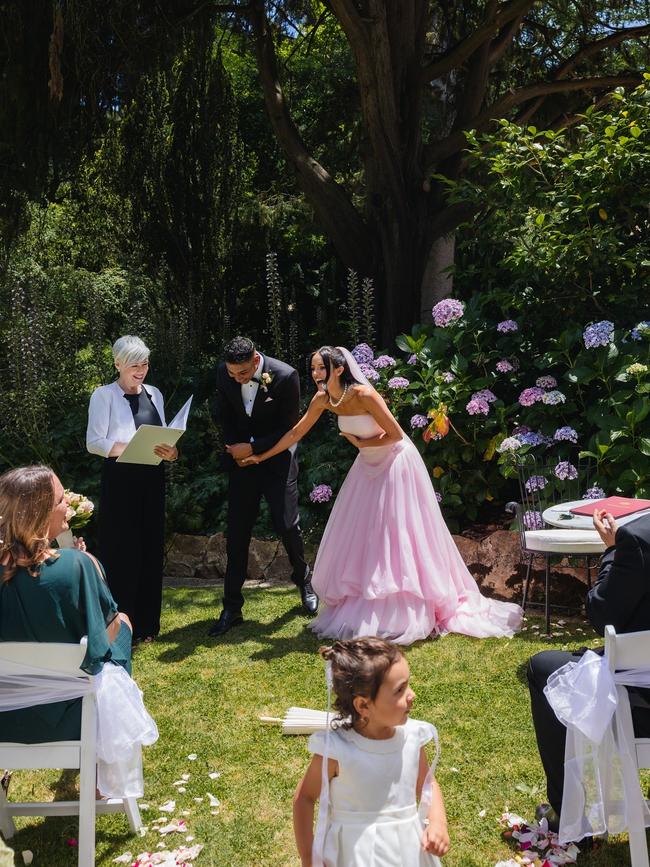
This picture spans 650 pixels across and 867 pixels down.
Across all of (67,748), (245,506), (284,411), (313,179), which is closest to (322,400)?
(284,411)

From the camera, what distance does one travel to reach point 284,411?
5758mm

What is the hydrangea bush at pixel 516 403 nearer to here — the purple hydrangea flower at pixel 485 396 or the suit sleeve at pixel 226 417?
the purple hydrangea flower at pixel 485 396

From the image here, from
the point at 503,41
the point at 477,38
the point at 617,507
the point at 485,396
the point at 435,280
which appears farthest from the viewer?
the point at 435,280

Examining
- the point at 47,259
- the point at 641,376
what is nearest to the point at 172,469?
the point at 641,376

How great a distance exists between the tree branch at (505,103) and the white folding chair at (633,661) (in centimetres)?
741

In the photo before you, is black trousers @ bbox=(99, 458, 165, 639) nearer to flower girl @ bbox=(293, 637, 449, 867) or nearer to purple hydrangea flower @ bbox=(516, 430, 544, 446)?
purple hydrangea flower @ bbox=(516, 430, 544, 446)

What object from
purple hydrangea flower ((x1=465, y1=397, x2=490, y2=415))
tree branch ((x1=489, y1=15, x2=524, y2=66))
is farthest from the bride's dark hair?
tree branch ((x1=489, y1=15, x2=524, y2=66))

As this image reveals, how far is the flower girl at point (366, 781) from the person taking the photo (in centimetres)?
225

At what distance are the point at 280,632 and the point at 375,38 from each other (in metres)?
5.85

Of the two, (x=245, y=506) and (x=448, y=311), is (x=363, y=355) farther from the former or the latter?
(x=245, y=506)

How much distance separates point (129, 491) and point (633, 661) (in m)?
3.40

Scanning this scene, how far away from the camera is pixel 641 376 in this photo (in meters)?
6.11

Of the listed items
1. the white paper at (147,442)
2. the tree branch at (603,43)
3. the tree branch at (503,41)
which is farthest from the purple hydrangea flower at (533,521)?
the tree branch at (603,43)

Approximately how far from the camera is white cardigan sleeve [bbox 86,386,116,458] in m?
5.15
